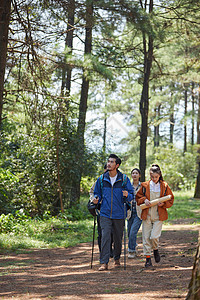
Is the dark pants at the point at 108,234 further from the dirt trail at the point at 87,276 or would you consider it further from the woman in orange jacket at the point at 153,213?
the woman in orange jacket at the point at 153,213

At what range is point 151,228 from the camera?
263 inches

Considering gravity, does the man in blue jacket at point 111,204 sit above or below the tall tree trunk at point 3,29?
below

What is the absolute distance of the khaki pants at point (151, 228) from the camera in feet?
21.6

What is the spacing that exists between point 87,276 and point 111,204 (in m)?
1.24

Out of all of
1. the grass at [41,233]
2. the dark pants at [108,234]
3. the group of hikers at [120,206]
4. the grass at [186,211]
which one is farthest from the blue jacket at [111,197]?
the grass at [186,211]

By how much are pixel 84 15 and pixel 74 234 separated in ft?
20.8

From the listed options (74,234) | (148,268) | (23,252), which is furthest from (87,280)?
(74,234)

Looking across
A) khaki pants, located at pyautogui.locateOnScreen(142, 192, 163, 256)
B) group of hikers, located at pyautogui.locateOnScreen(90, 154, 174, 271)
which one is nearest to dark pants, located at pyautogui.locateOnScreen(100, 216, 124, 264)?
group of hikers, located at pyautogui.locateOnScreen(90, 154, 174, 271)

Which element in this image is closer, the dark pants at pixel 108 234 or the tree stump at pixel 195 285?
the tree stump at pixel 195 285

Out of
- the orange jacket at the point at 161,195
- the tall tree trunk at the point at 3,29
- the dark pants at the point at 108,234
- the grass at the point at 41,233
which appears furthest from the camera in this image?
the grass at the point at 41,233

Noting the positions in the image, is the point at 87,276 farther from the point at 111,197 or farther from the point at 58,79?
the point at 58,79

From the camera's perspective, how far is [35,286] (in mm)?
5430

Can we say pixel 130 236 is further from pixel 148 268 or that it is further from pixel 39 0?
pixel 39 0

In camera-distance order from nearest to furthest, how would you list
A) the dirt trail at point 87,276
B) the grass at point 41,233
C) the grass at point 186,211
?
1. the dirt trail at point 87,276
2. the grass at point 41,233
3. the grass at point 186,211
